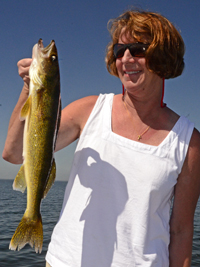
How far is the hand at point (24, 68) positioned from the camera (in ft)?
7.50

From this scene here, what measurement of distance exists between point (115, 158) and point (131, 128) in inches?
19.2

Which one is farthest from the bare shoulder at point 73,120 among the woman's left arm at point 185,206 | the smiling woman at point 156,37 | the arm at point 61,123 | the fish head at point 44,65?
the woman's left arm at point 185,206

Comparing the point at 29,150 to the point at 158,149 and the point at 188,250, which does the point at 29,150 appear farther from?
the point at 188,250

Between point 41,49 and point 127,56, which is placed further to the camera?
point 127,56

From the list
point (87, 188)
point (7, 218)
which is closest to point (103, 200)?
point (87, 188)

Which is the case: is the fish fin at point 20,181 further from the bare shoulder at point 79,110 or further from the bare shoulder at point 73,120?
the bare shoulder at point 79,110

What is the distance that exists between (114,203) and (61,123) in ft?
2.98

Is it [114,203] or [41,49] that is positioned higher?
[41,49]

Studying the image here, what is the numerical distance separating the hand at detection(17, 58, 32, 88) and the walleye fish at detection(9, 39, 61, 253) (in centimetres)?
4

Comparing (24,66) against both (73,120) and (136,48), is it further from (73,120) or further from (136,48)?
(136,48)

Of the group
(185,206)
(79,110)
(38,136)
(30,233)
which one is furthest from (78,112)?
(185,206)

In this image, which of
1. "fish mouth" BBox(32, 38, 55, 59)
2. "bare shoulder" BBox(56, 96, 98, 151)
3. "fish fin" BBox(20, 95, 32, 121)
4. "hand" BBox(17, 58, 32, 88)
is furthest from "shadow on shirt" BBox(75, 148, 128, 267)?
"fish mouth" BBox(32, 38, 55, 59)

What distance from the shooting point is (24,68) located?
2.31 meters

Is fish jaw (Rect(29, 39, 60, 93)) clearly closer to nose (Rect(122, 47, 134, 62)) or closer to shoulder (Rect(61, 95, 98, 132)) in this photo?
shoulder (Rect(61, 95, 98, 132))
